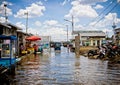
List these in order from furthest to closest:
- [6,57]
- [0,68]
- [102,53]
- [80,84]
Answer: [102,53] < [6,57] < [0,68] < [80,84]

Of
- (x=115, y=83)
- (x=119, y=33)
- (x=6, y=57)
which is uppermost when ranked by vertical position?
(x=119, y=33)

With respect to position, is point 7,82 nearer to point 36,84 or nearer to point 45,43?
point 36,84

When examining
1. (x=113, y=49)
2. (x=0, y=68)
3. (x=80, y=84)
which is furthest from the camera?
(x=113, y=49)

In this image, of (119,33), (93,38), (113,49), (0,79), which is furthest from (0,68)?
(93,38)

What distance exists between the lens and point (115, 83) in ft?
48.0

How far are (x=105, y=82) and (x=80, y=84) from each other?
1510 millimetres

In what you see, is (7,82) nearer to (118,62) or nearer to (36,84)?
(36,84)

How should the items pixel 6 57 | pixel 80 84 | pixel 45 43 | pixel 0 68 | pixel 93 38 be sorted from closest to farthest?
1. pixel 80 84
2. pixel 0 68
3. pixel 6 57
4. pixel 45 43
5. pixel 93 38

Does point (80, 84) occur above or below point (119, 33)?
below

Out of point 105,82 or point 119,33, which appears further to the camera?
point 119,33

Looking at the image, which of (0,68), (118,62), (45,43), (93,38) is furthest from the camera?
(93,38)

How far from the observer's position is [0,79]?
1495 centimetres

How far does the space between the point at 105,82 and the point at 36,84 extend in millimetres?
3584

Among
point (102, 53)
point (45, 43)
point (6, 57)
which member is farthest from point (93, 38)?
point (6, 57)
